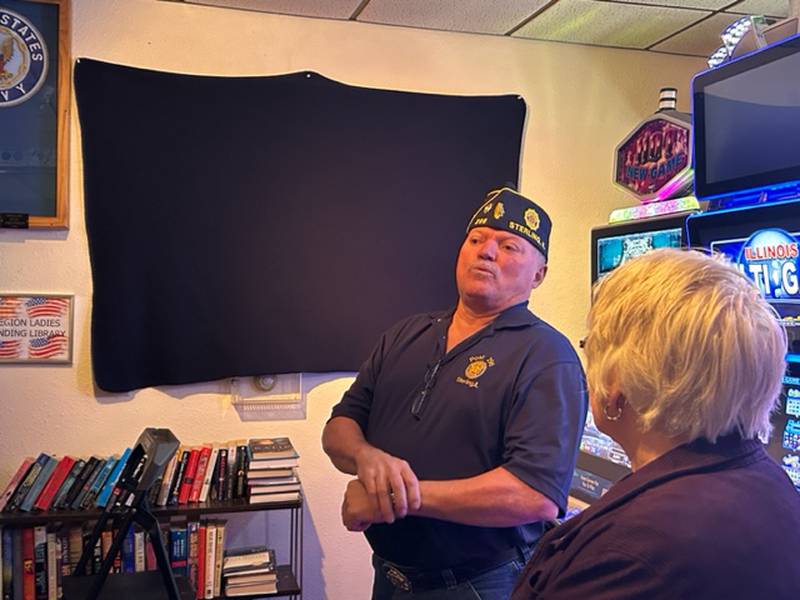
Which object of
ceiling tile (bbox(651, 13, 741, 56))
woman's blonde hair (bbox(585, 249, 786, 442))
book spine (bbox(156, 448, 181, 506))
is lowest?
book spine (bbox(156, 448, 181, 506))

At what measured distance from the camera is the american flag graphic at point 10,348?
2.77m

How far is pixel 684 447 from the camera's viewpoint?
37.4 inches

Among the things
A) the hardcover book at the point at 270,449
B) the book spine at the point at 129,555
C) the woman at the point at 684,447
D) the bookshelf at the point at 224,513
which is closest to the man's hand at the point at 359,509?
the woman at the point at 684,447

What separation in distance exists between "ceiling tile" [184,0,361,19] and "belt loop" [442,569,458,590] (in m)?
2.06

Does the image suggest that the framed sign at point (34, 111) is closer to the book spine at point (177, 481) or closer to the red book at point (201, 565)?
the book spine at point (177, 481)

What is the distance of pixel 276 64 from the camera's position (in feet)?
9.98

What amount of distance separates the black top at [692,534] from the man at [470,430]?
554mm

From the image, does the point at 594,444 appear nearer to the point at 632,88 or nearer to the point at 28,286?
the point at 632,88

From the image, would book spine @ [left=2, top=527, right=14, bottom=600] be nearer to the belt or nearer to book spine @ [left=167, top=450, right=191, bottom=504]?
book spine @ [left=167, top=450, right=191, bottom=504]

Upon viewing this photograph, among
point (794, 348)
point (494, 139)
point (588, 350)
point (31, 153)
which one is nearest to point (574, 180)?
point (494, 139)

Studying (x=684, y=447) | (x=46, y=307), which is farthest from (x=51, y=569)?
(x=684, y=447)

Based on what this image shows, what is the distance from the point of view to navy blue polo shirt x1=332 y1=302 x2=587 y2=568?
1566mm

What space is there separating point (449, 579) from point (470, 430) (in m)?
0.31

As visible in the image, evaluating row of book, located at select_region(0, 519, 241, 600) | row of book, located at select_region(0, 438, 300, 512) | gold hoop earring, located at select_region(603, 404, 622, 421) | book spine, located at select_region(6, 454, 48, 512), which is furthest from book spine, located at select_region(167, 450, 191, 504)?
gold hoop earring, located at select_region(603, 404, 622, 421)
